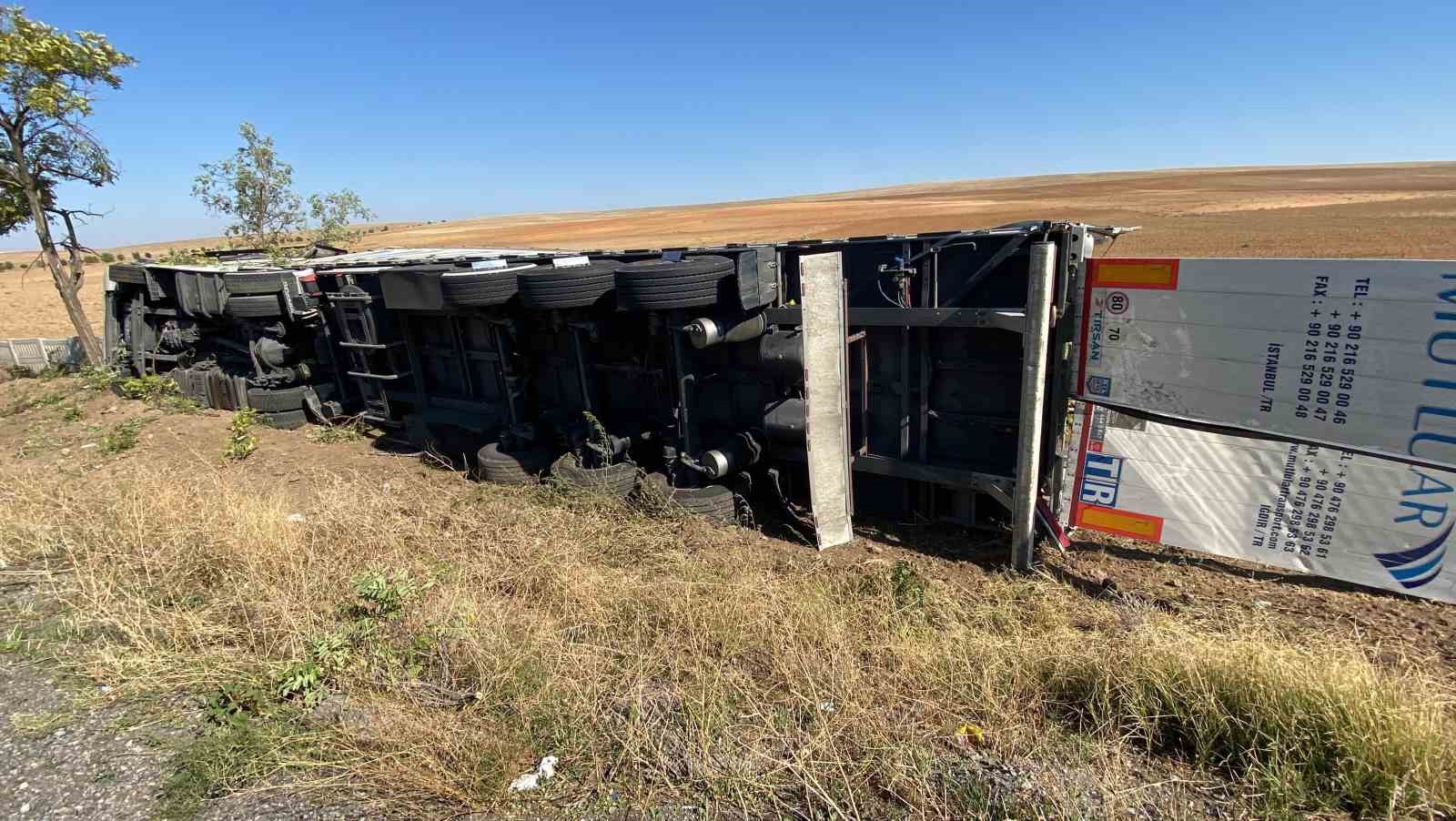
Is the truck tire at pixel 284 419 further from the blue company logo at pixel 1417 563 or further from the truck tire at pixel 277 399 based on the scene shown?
the blue company logo at pixel 1417 563

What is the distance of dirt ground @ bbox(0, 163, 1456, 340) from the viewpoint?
21.5 m

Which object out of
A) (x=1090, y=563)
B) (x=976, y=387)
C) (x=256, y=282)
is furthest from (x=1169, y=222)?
(x=256, y=282)

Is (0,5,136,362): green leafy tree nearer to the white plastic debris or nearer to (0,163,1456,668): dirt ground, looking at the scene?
(0,163,1456,668): dirt ground

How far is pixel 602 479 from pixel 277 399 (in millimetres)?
6590

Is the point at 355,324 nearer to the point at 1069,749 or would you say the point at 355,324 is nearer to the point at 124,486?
the point at 124,486

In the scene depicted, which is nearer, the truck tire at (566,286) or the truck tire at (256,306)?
the truck tire at (566,286)

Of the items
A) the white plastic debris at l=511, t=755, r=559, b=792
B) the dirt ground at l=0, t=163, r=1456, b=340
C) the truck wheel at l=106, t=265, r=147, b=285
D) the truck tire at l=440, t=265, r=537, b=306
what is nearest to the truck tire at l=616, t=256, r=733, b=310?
the truck tire at l=440, t=265, r=537, b=306

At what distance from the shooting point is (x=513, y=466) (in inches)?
262

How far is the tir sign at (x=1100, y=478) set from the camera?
4.32 m

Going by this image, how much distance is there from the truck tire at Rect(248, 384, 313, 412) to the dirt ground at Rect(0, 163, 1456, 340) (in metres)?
16.0

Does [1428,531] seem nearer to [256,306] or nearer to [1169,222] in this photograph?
[256,306]

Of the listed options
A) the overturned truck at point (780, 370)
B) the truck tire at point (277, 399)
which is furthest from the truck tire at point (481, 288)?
the truck tire at point (277, 399)

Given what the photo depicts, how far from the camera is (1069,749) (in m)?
2.54

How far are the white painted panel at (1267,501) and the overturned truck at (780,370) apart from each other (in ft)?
1.16
